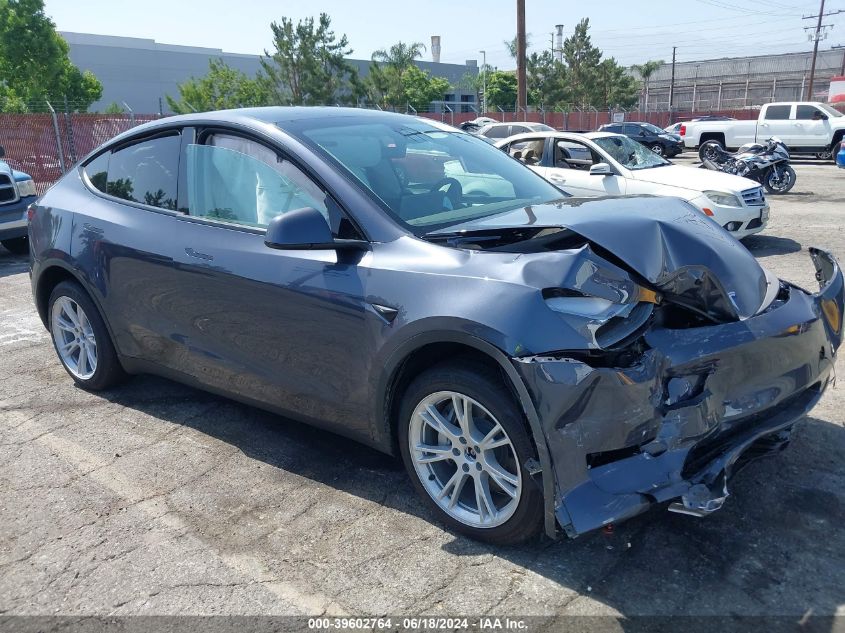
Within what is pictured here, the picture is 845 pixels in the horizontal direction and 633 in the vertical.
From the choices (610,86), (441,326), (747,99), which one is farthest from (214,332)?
(747,99)

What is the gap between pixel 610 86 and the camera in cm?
5681

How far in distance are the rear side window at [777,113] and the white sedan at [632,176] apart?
17.0 metres

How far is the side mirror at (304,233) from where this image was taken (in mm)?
3104

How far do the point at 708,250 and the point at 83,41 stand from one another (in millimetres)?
70537

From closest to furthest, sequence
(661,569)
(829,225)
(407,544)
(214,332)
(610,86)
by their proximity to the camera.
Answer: (661,569) < (407,544) < (214,332) < (829,225) < (610,86)

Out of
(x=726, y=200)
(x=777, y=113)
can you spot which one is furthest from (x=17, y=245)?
(x=777, y=113)

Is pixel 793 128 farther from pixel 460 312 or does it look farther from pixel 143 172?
pixel 460 312

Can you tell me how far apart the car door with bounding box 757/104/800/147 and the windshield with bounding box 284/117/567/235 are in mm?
23118

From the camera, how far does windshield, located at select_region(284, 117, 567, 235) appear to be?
3.38 meters

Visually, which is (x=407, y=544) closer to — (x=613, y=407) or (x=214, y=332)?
(x=613, y=407)

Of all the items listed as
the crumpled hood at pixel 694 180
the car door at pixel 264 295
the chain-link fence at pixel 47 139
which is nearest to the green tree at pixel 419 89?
the chain-link fence at pixel 47 139

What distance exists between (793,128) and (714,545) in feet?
82.1

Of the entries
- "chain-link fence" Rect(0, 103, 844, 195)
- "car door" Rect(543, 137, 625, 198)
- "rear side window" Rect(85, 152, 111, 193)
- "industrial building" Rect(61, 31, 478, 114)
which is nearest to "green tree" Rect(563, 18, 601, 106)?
"industrial building" Rect(61, 31, 478, 114)

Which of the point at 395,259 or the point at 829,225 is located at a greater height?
the point at 395,259
